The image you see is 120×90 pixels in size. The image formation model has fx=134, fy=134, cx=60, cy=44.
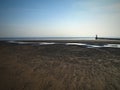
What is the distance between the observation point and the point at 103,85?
22.7 feet

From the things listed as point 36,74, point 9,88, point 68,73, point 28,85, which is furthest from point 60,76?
point 9,88

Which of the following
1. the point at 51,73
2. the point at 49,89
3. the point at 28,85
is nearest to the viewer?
the point at 49,89

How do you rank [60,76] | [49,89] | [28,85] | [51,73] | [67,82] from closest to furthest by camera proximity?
1. [49,89]
2. [28,85]
3. [67,82]
4. [60,76]
5. [51,73]

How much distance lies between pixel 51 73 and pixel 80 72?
2009 mm

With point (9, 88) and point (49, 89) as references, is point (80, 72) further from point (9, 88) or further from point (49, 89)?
point (9, 88)

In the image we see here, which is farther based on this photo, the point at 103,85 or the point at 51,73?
the point at 51,73

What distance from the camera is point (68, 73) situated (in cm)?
899

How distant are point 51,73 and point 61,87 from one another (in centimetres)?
240

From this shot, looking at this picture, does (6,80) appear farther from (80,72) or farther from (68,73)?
(80,72)

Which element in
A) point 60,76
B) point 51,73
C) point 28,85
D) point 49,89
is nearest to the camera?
point 49,89

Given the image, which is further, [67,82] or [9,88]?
[67,82]

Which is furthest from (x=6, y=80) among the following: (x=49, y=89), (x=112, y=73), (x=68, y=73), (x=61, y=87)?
(x=112, y=73)

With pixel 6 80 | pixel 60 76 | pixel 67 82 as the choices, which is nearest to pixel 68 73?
pixel 60 76

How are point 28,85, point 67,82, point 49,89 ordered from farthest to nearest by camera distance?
point 67,82, point 28,85, point 49,89
